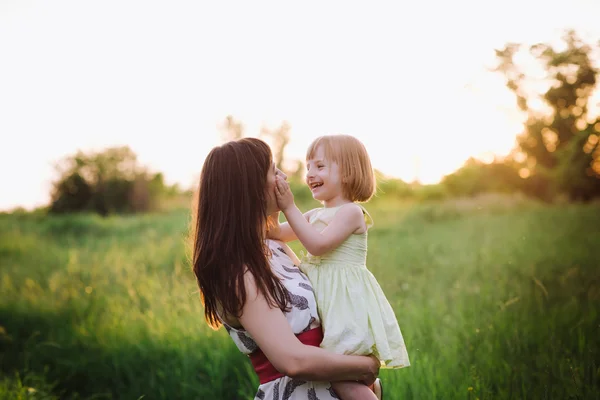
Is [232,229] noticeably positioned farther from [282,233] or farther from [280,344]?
[282,233]

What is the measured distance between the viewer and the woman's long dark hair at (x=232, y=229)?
2041mm

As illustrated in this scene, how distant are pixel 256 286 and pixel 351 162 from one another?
90 centimetres

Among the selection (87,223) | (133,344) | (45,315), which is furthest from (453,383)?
(87,223)

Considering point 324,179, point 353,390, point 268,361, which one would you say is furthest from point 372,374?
point 324,179

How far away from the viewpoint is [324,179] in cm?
262

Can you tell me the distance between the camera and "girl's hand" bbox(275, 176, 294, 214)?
2.26 meters


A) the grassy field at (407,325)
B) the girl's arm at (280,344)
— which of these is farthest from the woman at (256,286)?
the grassy field at (407,325)

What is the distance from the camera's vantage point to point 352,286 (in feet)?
7.86

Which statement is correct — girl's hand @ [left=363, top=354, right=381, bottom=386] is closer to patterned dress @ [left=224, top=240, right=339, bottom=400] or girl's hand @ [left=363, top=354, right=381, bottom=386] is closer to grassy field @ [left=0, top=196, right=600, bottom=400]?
patterned dress @ [left=224, top=240, right=339, bottom=400]

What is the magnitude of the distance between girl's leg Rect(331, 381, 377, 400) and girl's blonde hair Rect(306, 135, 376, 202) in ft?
3.04

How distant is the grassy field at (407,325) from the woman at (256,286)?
129cm

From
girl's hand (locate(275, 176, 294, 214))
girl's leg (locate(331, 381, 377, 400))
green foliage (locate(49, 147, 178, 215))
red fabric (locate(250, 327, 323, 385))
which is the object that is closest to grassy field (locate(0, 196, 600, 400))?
girl's leg (locate(331, 381, 377, 400))

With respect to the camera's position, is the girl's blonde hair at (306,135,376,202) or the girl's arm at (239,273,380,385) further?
the girl's blonde hair at (306,135,376,202)

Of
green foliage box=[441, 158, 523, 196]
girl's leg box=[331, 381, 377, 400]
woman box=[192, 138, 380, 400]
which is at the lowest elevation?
→ green foliage box=[441, 158, 523, 196]
